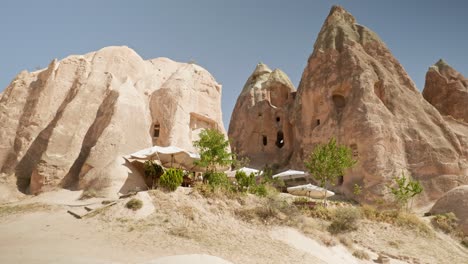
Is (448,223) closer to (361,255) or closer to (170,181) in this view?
(361,255)

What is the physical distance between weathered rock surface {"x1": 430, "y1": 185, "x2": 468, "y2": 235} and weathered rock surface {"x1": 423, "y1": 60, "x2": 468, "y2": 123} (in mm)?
24107

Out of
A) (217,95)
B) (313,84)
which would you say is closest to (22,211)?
(217,95)

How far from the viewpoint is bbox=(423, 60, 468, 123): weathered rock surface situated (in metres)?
47.2

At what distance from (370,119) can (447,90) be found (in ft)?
71.5

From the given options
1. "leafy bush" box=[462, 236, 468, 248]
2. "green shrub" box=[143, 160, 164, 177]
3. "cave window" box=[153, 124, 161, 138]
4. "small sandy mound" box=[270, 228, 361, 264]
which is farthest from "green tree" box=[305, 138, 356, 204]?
"cave window" box=[153, 124, 161, 138]

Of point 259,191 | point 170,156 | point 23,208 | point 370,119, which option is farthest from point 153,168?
point 370,119

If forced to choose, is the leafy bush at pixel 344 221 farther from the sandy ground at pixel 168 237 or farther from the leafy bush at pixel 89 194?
the leafy bush at pixel 89 194

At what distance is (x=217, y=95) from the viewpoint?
3462 centimetres

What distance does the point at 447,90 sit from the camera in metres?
49.0

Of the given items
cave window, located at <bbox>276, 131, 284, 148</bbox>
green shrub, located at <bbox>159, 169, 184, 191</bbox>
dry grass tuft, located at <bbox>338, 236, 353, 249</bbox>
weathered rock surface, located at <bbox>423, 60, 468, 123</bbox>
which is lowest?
dry grass tuft, located at <bbox>338, 236, 353, 249</bbox>

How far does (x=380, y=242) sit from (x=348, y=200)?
472 inches

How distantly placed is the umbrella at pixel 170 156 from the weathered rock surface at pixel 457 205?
17.0m

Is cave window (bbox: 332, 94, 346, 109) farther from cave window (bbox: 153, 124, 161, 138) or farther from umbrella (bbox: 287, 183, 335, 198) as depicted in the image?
cave window (bbox: 153, 124, 161, 138)

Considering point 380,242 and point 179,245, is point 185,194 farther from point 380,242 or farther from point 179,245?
point 380,242
